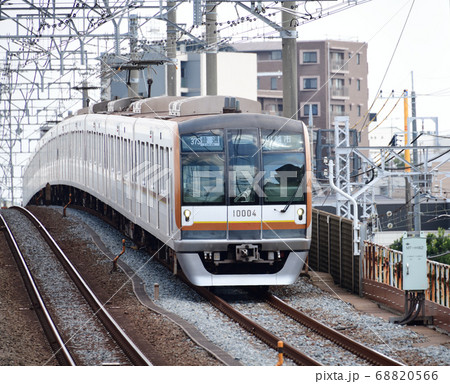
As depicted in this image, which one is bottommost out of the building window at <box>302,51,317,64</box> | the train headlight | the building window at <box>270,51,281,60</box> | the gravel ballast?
the gravel ballast

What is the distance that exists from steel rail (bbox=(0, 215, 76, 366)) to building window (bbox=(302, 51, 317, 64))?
48928mm

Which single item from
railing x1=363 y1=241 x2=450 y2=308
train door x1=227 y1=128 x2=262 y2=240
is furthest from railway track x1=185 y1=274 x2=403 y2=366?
railing x1=363 y1=241 x2=450 y2=308

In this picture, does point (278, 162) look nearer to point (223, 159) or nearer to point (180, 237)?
point (223, 159)

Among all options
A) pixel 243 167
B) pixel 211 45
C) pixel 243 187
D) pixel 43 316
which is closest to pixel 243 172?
pixel 243 167

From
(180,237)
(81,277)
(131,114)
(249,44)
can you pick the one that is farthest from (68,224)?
(249,44)

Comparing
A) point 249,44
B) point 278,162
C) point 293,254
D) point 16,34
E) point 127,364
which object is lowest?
point 127,364

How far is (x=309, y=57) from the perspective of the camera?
6475cm

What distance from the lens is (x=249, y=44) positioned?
72000 mm

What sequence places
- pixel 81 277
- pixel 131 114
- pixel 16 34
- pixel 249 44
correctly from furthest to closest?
pixel 249 44 < pixel 16 34 < pixel 131 114 < pixel 81 277

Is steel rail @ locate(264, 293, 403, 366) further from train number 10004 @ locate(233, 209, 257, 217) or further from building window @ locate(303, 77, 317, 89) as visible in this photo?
building window @ locate(303, 77, 317, 89)

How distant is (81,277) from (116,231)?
20.9 ft

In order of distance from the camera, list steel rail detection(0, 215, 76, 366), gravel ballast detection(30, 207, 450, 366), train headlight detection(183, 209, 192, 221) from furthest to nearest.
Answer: train headlight detection(183, 209, 192, 221) → steel rail detection(0, 215, 76, 366) → gravel ballast detection(30, 207, 450, 366)

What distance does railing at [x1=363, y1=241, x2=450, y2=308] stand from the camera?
11.3m

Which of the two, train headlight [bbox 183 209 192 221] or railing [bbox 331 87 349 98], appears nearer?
train headlight [bbox 183 209 192 221]
